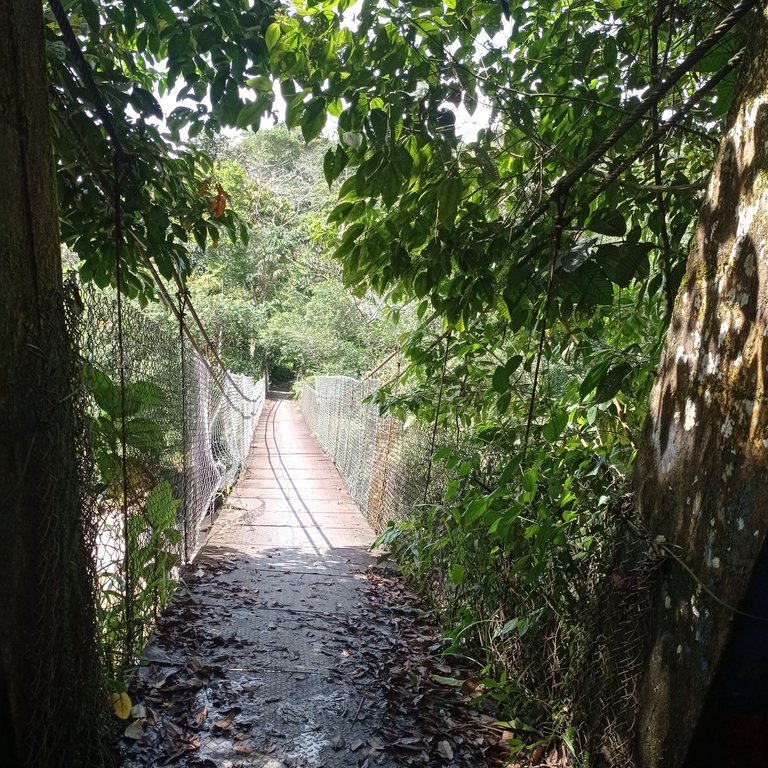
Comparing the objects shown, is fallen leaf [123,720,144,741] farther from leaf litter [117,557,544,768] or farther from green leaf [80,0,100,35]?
green leaf [80,0,100,35]

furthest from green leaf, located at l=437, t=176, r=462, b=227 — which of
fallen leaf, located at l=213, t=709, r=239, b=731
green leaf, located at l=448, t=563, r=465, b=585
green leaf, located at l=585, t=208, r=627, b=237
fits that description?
fallen leaf, located at l=213, t=709, r=239, b=731

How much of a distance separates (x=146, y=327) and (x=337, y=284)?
2049 centimetres

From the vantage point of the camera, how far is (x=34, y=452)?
170cm

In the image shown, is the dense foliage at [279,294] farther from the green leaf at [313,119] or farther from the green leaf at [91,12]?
the green leaf at [313,119]

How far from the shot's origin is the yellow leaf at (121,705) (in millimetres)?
2350

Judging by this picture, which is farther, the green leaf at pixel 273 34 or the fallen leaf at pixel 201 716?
the fallen leaf at pixel 201 716

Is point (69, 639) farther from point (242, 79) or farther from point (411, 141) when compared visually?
point (242, 79)

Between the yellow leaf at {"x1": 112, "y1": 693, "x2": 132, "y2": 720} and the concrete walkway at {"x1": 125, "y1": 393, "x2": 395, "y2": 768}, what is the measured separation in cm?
13

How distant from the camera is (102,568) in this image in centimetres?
245

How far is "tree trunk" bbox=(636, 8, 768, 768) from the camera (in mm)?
1428

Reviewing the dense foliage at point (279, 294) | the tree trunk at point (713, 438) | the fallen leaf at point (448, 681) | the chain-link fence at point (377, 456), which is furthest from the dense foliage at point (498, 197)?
the dense foliage at point (279, 294)

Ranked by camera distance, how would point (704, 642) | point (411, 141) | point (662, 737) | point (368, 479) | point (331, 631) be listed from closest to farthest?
point (704, 642) < point (662, 737) < point (411, 141) < point (331, 631) < point (368, 479)

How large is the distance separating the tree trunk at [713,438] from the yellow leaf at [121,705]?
187cm

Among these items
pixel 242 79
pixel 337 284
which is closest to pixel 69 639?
pixel 242 79
